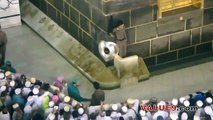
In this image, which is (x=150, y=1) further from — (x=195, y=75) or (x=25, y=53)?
(x=25, y=53)

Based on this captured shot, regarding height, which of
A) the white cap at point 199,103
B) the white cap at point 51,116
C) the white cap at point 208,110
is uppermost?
the white cap at point 199,103

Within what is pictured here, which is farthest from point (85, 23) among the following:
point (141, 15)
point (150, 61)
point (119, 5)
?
point (150, 61)

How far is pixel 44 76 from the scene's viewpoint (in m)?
18.7

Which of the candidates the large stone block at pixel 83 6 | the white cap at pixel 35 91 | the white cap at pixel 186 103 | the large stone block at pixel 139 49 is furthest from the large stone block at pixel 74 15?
the white cap at pixel 186 103

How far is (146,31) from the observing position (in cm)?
1825

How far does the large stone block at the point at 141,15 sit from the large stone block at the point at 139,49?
68 centimetres

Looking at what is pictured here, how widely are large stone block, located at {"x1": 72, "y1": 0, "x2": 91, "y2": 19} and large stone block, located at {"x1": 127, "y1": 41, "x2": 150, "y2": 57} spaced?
1485 mm

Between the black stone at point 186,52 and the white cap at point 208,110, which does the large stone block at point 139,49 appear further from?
the white cap at point 208,110

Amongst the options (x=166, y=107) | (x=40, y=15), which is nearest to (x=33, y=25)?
(x=40, y=15)

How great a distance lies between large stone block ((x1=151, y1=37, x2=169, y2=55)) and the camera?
60.9ft

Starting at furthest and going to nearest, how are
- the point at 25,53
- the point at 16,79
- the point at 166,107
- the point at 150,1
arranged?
1. the point at 25,53
2. the point at 150,1
3. the point at 16,79
4. the point at 166,107

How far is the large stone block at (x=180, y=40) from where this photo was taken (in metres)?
18.8

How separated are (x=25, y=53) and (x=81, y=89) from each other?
9.10ft

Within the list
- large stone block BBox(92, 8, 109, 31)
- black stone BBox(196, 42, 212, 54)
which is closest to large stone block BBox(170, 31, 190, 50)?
black stone BBox(196, 42, 212, 54)
